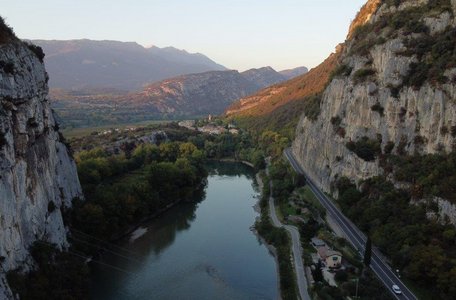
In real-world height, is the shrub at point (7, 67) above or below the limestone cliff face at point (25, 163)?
above

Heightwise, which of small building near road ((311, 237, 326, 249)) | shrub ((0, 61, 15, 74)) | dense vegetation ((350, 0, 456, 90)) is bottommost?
small building near road ((311, 237, 326, 249))

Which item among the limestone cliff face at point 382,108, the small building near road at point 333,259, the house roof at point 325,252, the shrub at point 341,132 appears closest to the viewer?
the small building near road at point 333,259

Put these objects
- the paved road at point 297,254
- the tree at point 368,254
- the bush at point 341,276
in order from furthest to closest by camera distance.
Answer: the tree at point 368,254, the bush at point 341,276, the paved road at point 297,254

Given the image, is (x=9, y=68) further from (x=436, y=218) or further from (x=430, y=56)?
(x=430, y=56)

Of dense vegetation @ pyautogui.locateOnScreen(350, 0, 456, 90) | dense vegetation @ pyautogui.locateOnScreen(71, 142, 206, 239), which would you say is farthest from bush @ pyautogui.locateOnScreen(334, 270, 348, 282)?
dense vegetation @ pyautogui.locateOnScreen(71, 142, 206, 239)

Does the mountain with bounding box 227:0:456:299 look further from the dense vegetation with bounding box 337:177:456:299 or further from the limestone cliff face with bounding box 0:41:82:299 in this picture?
the limestone cliff face with bounding box 0:41:82:299

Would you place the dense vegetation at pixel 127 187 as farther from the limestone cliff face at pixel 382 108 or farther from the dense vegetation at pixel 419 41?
the dense vegetation at pixel 419 41

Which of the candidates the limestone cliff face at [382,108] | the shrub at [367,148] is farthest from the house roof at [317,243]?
the shrub at [367,148]

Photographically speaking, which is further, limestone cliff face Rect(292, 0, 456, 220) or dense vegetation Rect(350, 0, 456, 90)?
dense vegetation Rect(350, 0, 456, 90)
